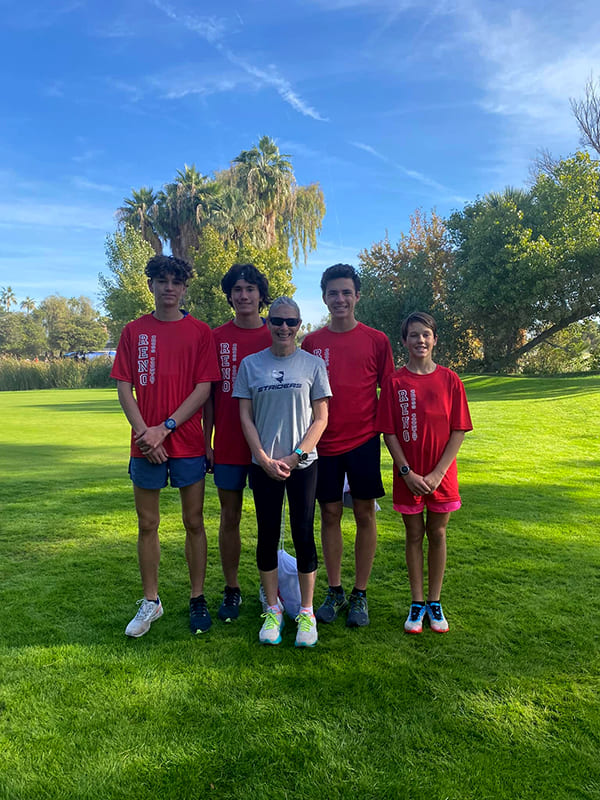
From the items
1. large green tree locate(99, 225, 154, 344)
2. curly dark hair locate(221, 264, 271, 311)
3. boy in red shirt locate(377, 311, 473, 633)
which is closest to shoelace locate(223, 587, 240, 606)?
boy in red shirt locate(377, 311, 473, 633)

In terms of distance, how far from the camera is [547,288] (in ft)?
73.2

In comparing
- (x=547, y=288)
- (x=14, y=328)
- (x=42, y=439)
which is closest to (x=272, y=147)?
(x=547, y=288)

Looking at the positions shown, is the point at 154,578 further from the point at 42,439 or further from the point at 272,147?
the point at 272,147

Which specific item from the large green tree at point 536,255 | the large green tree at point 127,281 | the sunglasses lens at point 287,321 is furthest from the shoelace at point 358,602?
the large green tree at point 127,281

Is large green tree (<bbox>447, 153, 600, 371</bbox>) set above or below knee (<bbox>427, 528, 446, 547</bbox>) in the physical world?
above

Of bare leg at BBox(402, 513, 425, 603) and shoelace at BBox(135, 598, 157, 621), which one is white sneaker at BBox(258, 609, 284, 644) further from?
bare leg at BBox(402, 513, 425, 603)

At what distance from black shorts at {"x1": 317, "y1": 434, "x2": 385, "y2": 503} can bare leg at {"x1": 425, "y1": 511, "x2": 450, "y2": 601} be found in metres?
0.32

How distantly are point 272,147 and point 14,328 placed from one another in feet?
147

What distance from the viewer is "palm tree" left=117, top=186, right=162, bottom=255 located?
36.1 meters

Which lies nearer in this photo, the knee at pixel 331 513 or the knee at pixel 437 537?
the knee at pixel 437 537

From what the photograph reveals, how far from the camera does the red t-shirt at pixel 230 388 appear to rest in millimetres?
2992

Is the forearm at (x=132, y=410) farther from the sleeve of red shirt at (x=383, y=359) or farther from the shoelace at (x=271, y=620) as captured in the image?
the sleeve of red shirt at (x=383, y=359)

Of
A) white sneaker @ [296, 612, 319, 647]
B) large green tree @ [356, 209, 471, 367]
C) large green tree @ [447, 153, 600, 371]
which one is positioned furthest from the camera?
large green tree @ [356, 209, 471, 367]

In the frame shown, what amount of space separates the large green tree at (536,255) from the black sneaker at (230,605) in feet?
71.7
